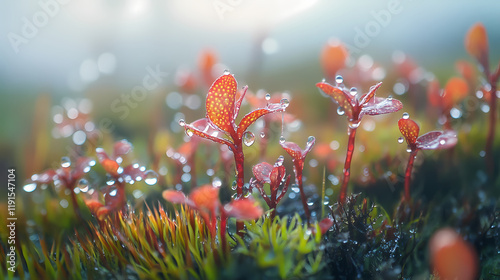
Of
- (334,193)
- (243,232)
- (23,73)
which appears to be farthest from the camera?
(23,73)

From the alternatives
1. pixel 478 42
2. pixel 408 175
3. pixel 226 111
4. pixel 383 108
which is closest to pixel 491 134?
pixel 478 42

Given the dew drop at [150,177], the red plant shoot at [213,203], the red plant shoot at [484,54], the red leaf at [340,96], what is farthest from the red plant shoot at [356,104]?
the red plant shoot at [484,54]

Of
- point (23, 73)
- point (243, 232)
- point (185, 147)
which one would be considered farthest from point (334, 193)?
point (23, 73)

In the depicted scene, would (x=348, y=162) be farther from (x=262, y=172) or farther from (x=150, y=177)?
(x=150, y=177)

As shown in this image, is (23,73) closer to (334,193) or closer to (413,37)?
(334,193)

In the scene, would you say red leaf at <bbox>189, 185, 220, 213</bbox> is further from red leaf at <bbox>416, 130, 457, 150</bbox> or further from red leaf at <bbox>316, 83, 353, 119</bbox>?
red leaf at <bbox>416, 130, 457, 150</bbox>

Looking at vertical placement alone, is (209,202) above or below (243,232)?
above
